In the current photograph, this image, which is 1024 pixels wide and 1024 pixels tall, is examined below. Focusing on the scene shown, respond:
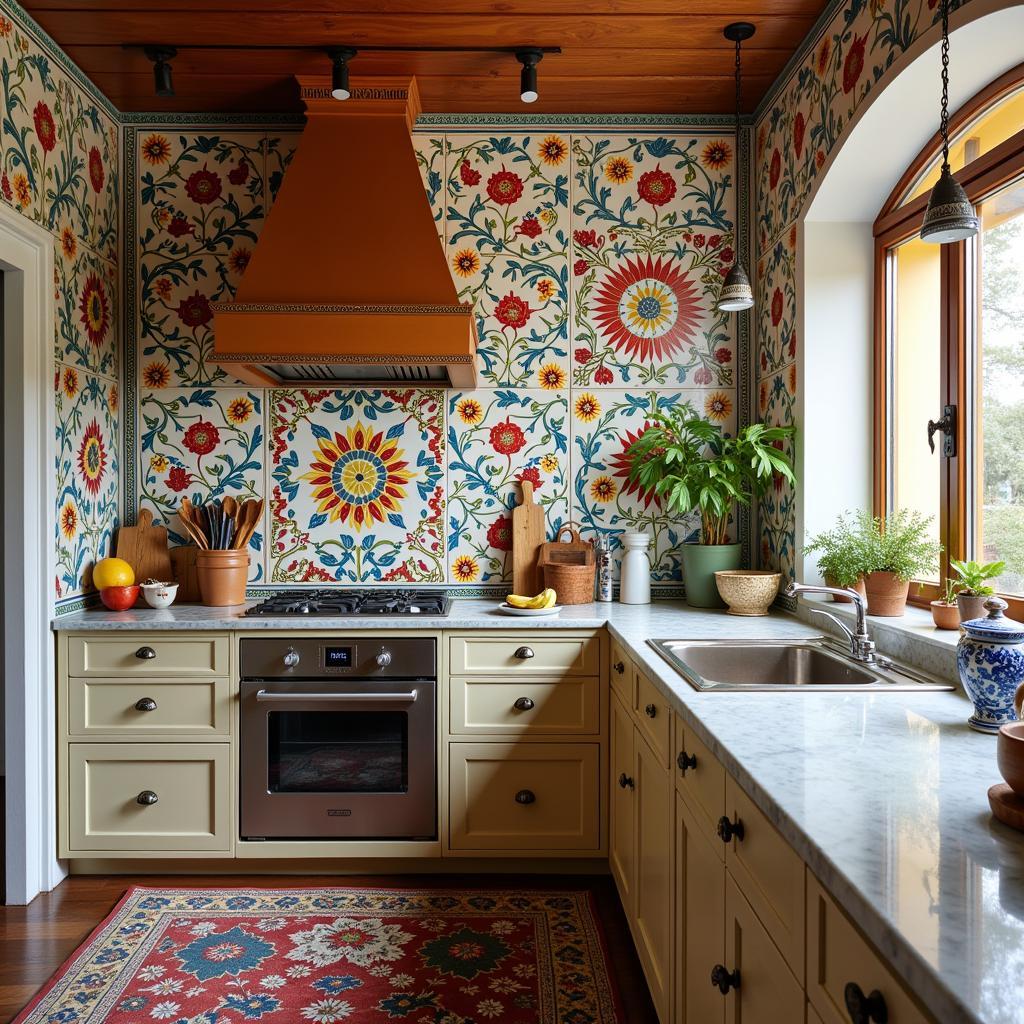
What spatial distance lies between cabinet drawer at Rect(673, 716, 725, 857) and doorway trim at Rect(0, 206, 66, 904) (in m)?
2.05

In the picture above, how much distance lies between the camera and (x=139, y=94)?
306cm

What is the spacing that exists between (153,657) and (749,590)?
6.55ft

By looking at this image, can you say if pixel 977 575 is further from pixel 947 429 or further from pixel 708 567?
pixel 708 567

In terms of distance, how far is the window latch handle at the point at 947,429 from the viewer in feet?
7.17

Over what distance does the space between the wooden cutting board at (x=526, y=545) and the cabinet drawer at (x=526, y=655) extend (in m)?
0.49

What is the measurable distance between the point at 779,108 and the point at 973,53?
1.18 metres

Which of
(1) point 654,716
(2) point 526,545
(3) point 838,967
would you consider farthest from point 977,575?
(2) point 526,545

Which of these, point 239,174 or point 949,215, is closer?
point 949,215

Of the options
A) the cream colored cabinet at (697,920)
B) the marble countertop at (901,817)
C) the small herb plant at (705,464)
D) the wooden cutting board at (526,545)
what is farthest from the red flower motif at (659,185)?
the cream colored cabinet at (697,920)

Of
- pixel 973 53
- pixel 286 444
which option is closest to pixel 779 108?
pixel 973 53

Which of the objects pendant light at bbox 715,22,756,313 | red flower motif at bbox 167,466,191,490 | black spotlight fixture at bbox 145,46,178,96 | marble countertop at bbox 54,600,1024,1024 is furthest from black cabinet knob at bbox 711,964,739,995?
black spotlight fixture at bbox 145,46,178,96

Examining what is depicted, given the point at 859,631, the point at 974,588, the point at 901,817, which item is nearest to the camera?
the point at 901,817

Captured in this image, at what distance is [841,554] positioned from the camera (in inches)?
95.3

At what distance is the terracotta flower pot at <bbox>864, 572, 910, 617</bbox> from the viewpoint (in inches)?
88.7
